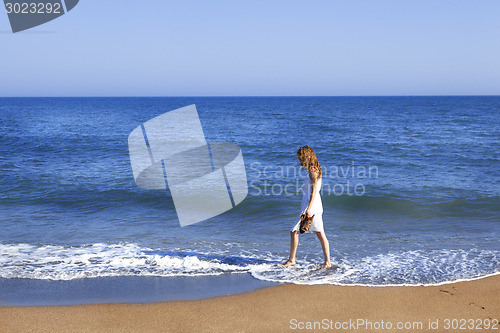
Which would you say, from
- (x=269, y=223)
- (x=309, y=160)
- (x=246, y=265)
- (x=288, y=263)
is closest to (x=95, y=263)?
(x=246, y=265)

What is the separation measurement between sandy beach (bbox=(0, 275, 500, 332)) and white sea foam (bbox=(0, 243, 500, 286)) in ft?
1.43

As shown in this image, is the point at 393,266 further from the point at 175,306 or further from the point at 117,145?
the point at 117,145

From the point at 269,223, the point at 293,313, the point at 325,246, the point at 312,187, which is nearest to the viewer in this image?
the point at 293,313

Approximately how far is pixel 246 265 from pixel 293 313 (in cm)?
159

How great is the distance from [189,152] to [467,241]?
41.6ft

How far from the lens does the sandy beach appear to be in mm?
4305

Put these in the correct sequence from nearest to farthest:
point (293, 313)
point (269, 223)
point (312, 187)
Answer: point (293, 313) → point (312, 187) → point (269, 223)

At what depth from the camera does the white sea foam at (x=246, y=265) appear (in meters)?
5.57

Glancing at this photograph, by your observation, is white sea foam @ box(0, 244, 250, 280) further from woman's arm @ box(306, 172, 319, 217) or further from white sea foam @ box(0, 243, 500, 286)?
woman's arm @ box(306, 172, 319, 217)

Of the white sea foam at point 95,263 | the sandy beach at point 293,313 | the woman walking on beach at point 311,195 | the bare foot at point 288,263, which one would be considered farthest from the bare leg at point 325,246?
the white sea foam at point 95,263

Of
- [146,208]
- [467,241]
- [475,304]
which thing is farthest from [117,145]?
[475,304]

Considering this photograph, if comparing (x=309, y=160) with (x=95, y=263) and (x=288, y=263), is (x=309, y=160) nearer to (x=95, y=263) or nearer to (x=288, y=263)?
(x=288, y=263)

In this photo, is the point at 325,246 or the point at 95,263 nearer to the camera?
the point at 325,246

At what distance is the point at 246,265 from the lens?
6.06 meters
